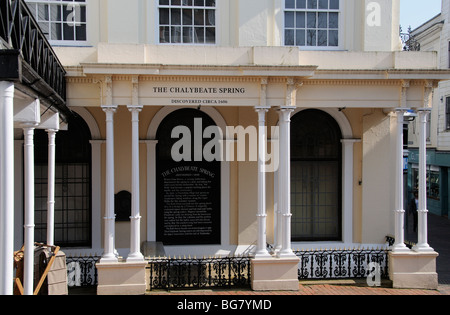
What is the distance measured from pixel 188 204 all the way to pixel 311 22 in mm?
5835

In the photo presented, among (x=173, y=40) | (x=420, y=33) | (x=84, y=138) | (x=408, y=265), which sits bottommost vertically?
(x=408, y=265)

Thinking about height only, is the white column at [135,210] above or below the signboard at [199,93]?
below

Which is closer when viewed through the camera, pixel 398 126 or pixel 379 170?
pixel 398 126

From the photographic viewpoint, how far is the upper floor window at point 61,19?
490 inches

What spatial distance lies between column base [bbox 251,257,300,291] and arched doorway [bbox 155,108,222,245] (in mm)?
2531

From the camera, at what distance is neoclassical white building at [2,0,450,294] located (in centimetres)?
1169

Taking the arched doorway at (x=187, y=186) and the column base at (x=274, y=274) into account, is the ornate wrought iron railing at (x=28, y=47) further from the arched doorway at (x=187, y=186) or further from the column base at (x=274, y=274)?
the column base at (x=274, y=274)

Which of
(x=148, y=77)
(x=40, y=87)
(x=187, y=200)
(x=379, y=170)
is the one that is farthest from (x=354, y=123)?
(x=40, y=87)

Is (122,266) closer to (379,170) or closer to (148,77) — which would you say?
(148,77)

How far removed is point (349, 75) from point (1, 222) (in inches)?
349

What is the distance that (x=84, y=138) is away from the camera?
45.0 feet

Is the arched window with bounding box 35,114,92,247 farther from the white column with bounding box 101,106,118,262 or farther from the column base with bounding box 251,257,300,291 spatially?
the column base with bounding box 251,257,300,291

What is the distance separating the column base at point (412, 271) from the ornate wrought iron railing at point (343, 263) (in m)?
0.44

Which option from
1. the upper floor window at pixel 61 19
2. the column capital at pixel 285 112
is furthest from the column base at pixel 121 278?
the upper floor window at pixel 61 19
